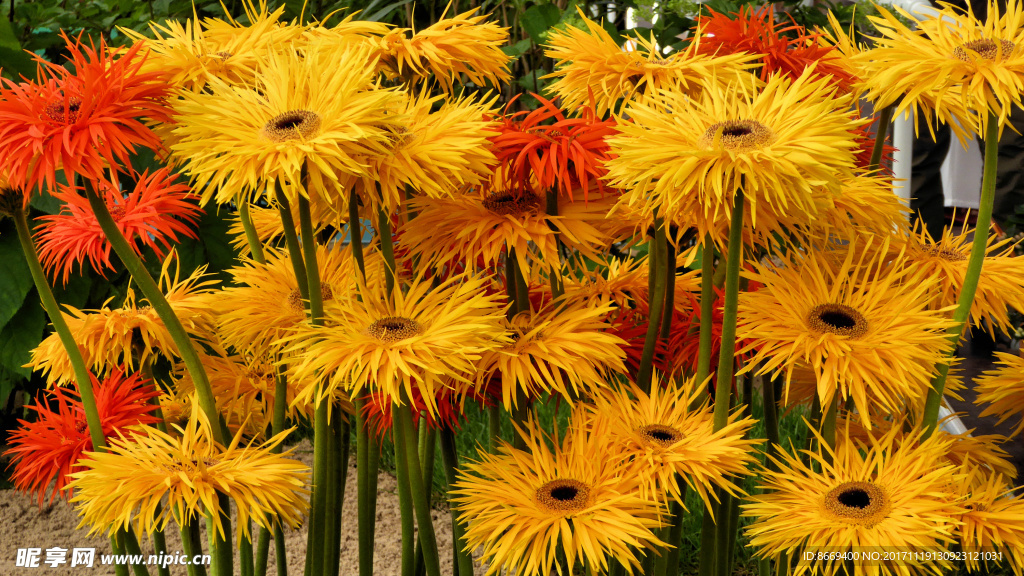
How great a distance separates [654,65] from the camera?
25.5 inches

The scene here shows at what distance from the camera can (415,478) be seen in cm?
64

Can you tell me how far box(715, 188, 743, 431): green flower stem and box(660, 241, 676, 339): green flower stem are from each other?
81 millimetres

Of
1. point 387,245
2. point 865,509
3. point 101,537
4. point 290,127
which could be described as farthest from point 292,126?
point 101,537

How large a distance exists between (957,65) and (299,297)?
20.0 inches

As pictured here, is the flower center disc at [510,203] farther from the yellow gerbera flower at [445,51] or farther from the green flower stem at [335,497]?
the green flower stem at [335,497]

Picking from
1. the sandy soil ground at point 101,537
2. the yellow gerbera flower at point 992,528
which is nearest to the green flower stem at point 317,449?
the yellow gerbera flower at point 992,528

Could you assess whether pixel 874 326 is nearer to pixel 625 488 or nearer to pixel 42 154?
pixel 625 488

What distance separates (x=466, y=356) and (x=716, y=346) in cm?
24

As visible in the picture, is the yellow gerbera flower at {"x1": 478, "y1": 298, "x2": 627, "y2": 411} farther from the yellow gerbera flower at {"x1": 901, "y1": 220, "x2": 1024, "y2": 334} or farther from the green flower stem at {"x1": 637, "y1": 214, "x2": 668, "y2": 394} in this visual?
the yellow gerbera flower at {"x1": 901, "y1": 220, "x2": 1024, "y2": 334}

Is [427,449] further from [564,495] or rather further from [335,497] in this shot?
[564,495]

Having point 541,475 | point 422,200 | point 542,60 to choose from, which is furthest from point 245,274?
point 542,60

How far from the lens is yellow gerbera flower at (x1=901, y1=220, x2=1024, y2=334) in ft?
2.10

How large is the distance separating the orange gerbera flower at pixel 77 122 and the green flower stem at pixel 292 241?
0.31 feet

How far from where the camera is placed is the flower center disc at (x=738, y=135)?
1.69 feet
